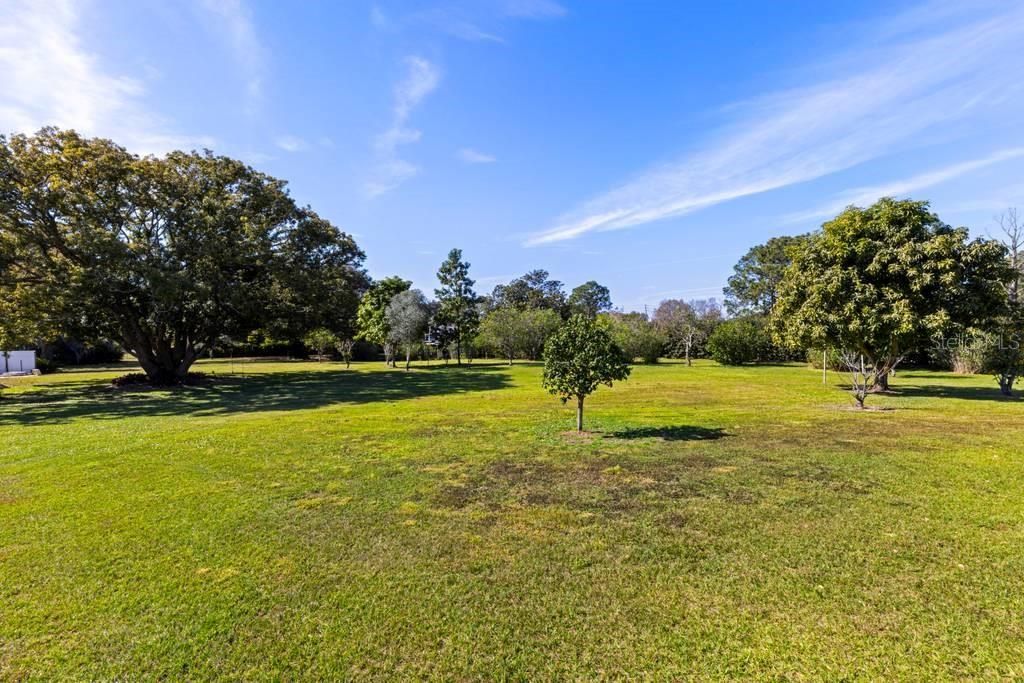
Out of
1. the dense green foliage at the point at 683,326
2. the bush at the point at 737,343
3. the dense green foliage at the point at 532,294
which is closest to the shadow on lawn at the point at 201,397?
the bush at the point at 737,343

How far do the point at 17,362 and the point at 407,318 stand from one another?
25942 mm

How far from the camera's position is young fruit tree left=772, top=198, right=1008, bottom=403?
15484 mm

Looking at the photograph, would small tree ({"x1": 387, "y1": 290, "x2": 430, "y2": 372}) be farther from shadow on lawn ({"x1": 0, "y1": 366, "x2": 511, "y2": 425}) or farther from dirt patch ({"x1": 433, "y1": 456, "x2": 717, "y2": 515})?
dirt patch ({"x1": 433, "y1": 456, "x2": 717, "y2": 515})

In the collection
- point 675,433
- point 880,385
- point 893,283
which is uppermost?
point 893,283

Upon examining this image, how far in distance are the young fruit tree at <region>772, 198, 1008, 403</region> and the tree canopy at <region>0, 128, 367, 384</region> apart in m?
23.4

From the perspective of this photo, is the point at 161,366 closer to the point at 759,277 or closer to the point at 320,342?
the point at 320,342

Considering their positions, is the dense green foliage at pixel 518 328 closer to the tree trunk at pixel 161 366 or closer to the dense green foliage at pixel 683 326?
the dense green foliage at pixel 683 326

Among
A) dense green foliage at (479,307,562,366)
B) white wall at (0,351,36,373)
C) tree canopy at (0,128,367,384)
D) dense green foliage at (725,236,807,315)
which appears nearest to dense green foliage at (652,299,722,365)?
dense green foliage at (725,236,807,315)

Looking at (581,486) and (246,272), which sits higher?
(246,272)

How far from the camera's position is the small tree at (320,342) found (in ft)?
154

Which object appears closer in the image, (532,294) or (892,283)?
(892,283)

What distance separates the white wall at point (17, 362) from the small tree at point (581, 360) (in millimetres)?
39773

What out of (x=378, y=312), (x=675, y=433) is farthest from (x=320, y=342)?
(x=675, y=433)

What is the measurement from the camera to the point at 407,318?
123ft
